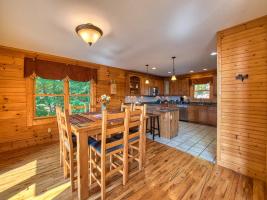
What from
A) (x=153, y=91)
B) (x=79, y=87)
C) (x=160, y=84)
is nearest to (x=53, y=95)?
(x=79, y=87)

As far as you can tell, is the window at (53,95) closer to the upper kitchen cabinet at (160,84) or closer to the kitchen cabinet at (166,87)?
the upper kitchen cabinet at (160,84)

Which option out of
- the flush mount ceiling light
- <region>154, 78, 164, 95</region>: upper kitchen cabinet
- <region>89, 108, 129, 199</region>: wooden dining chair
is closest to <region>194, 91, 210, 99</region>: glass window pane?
<region>154, 78, 164, 95</region>: upper kitchen cabinet

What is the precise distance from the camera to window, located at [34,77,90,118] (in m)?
3.46

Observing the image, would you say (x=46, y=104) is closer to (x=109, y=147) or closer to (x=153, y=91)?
(x=109, y=147)

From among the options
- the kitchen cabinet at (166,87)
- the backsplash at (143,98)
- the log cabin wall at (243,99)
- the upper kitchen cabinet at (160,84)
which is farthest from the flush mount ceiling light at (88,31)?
the kitchen cabinet at (166,87)

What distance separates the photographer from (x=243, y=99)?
205 centimetres

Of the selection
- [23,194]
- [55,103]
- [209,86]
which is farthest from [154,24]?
[209,86]

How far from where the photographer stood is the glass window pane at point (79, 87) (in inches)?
159

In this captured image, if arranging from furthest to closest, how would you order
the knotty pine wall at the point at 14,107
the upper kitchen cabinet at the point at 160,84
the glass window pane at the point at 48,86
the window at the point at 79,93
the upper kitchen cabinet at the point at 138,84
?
the upper kitchen cabinet at the point at 160,84, the upper kitchen cabinet at the point at 138,84, the window at the point at 79,93, the glass window pane at the point at 48,86, the knotty pine wall at the point at 14,107

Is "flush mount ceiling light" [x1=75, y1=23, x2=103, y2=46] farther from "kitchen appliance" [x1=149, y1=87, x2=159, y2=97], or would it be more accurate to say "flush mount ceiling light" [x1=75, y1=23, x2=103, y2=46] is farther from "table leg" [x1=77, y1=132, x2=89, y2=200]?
"kitchen appliance" [x1=149, y1=87, x2=159, y2=97]

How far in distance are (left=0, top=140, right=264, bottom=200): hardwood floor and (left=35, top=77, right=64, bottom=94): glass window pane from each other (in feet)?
5.80

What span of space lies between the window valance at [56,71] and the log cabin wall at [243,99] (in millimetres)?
3719

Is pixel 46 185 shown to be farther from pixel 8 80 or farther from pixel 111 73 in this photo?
pixel 111 73

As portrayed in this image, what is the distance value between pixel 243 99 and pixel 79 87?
429 cm
